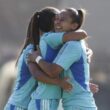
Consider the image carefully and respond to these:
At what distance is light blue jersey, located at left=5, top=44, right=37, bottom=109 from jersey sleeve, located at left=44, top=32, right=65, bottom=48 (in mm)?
252

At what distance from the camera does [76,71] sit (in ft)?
12.4

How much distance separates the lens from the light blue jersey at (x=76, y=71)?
12.3 ft

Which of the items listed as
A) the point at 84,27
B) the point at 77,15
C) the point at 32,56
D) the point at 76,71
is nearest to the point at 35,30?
the point at 32,56

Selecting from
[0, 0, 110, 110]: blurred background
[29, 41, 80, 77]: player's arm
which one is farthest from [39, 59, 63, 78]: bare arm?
[0, 0, 110, 110]: blurred background

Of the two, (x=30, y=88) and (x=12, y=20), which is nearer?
(x=30, y=88)

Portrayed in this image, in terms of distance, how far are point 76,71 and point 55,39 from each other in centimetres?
24

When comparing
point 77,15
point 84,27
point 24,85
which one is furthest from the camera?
point 84,27

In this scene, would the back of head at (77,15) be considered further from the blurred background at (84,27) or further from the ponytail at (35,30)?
the blurred background at (84,27)

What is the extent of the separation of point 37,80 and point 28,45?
0.32m

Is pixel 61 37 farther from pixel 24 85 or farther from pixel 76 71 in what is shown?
pixel 24 85

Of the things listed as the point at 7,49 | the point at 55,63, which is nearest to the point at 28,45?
the point at 55,63

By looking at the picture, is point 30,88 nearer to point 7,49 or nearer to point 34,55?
point 34,55

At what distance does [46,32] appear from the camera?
13.3ft

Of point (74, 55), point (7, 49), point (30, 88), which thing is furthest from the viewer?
point (7, 49)
